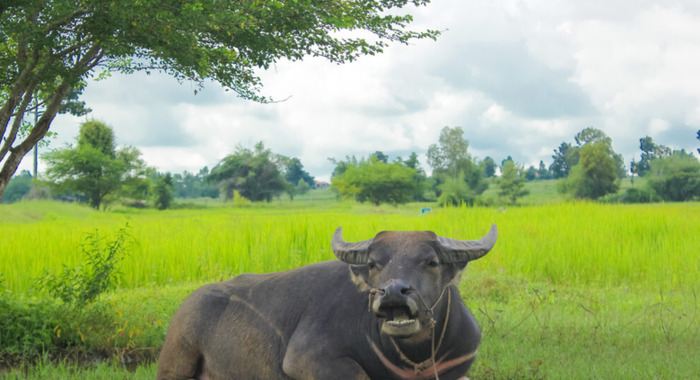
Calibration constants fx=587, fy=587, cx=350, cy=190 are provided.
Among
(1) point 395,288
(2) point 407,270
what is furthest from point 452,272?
(1) point 395,288

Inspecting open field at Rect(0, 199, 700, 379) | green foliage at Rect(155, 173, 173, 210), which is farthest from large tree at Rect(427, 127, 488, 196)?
open field at Rect(0, 199, 700, 379)

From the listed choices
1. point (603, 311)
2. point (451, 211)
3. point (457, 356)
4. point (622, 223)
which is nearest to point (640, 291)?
point (603, 311)

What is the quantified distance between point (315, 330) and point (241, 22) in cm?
401

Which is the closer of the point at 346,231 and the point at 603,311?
the point at 603,311

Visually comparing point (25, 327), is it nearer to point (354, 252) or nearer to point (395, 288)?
point (354, 252)

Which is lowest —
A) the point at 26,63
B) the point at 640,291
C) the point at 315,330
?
the point at 640,291

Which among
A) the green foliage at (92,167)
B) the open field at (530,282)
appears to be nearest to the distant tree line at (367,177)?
the green foliage at (92,167)

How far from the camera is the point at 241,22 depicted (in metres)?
6.46

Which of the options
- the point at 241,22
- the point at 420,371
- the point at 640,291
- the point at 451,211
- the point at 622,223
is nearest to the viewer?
the point at 420,371

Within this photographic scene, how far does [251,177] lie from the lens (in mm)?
52719

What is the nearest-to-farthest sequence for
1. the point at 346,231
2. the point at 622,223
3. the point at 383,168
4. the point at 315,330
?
1. the point at 315,330
2. the point at 346,231
3. the point at 622,223
4. the point at 383,168

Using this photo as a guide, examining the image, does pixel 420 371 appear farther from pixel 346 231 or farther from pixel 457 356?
pixel 346 231

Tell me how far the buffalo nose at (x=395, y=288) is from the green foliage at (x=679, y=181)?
48936mm

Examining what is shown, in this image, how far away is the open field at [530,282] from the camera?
5.22m
